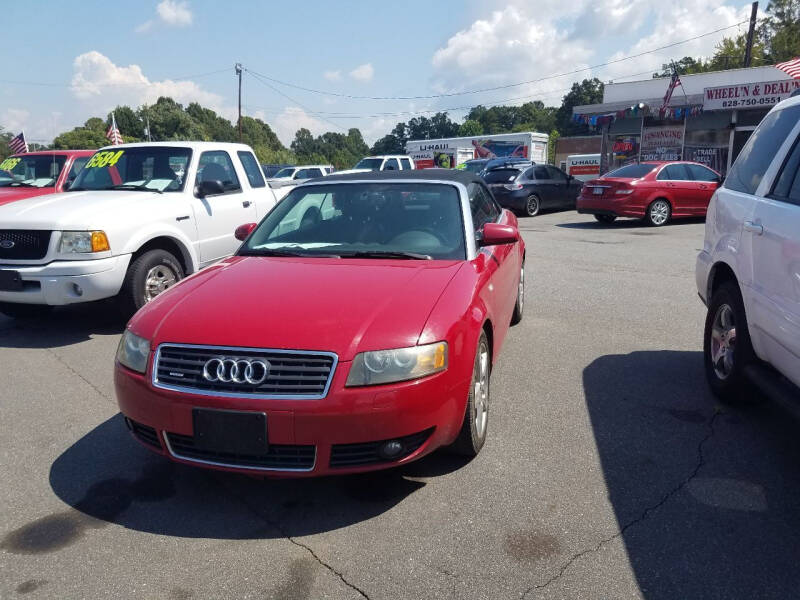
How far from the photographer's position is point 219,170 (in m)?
7.65

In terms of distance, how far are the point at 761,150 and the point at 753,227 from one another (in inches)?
30.6

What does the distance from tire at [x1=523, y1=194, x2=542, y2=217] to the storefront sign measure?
785 centimetres

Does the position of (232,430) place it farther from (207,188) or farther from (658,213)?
(658,213)

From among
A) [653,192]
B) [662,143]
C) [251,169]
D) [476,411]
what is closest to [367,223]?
[476,411]

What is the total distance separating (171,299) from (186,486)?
101 cm

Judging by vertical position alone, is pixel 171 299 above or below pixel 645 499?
above

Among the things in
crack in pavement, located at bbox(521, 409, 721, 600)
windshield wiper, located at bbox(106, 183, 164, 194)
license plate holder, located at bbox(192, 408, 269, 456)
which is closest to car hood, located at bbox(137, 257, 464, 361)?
license plate holder, located at bbox(192, 408, 269, 456)

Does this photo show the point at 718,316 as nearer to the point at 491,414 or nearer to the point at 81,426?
the point at 491,414

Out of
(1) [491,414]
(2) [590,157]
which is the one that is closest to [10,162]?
(1) [491,414]

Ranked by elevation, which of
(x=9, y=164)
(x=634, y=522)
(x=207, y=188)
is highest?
(x=9, y=164)

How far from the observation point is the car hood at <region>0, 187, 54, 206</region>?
28.8 feet

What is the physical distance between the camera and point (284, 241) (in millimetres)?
4375

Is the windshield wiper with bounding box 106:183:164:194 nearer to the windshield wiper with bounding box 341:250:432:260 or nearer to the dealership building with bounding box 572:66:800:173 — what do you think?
the windshield wiper with bounding box 341:250:432:260

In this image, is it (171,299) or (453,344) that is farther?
(171,299)
